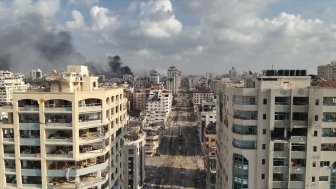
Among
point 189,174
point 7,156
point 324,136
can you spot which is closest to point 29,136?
point 7,156

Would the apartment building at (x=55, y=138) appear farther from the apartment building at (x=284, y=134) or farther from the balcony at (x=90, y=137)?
the apartment building at (x=284, y=134)

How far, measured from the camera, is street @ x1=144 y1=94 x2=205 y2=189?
253 ft

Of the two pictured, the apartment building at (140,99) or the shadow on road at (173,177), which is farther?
the apartment building at (140,99)

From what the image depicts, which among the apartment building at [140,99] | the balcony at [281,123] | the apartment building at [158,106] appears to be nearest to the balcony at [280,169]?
the balcony at [281,123]

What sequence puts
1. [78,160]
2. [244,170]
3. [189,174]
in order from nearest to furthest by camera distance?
1. [78,160]
2. [244,170]
3. [189,174]

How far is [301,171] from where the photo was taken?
1081 inches

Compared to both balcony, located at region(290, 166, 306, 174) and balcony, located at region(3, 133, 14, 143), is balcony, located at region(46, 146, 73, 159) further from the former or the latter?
balcony, located at region(290, 166, 306, 174)

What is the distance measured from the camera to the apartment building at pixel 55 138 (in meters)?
26.4

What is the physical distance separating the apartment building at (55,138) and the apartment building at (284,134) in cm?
1249

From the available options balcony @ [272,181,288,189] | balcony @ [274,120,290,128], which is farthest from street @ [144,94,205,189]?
balcony @ [274,120,290,128]

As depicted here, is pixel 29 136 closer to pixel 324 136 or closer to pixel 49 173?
pixel 49 173

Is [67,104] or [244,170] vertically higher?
[67,104]

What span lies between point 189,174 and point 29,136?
60597 mm

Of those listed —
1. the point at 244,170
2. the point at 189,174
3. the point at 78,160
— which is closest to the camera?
the point at 78,160
